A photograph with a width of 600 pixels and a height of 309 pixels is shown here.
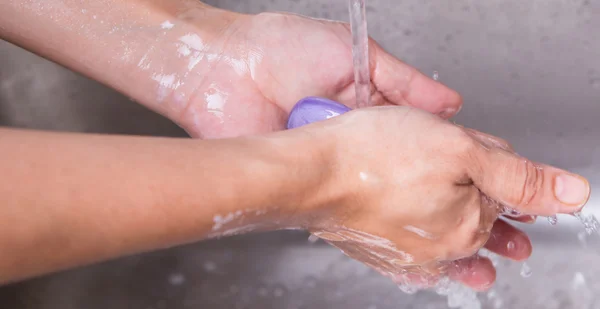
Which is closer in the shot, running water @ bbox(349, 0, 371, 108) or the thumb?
the thumb

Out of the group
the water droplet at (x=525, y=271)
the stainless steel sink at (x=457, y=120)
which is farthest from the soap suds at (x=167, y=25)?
the water droplet at (x=525, y=271)

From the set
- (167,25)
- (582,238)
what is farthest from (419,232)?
(582,238)

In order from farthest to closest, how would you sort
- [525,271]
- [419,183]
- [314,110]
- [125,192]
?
[525,271]
[314,110]
[419,183]
[125,192]

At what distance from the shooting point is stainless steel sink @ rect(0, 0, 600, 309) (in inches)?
30.4

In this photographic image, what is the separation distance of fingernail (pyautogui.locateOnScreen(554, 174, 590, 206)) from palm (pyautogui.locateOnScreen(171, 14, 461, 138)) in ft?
0.64

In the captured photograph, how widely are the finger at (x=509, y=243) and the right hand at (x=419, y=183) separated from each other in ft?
0.47

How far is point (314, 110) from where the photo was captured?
0.56m

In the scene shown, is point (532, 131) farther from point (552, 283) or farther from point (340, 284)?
point (340, 284)

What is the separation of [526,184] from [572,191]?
41mm

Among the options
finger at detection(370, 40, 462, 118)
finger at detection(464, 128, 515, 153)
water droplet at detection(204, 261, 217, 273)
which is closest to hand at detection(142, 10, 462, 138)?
finger at detection(370, 40, 462, 118)

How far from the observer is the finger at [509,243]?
2.07 feet

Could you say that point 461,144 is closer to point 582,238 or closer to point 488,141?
point 488,141

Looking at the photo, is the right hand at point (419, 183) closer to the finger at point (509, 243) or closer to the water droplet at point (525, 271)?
the finger at point (509, 243)

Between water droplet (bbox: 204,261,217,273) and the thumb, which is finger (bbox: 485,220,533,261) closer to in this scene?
the thumb
